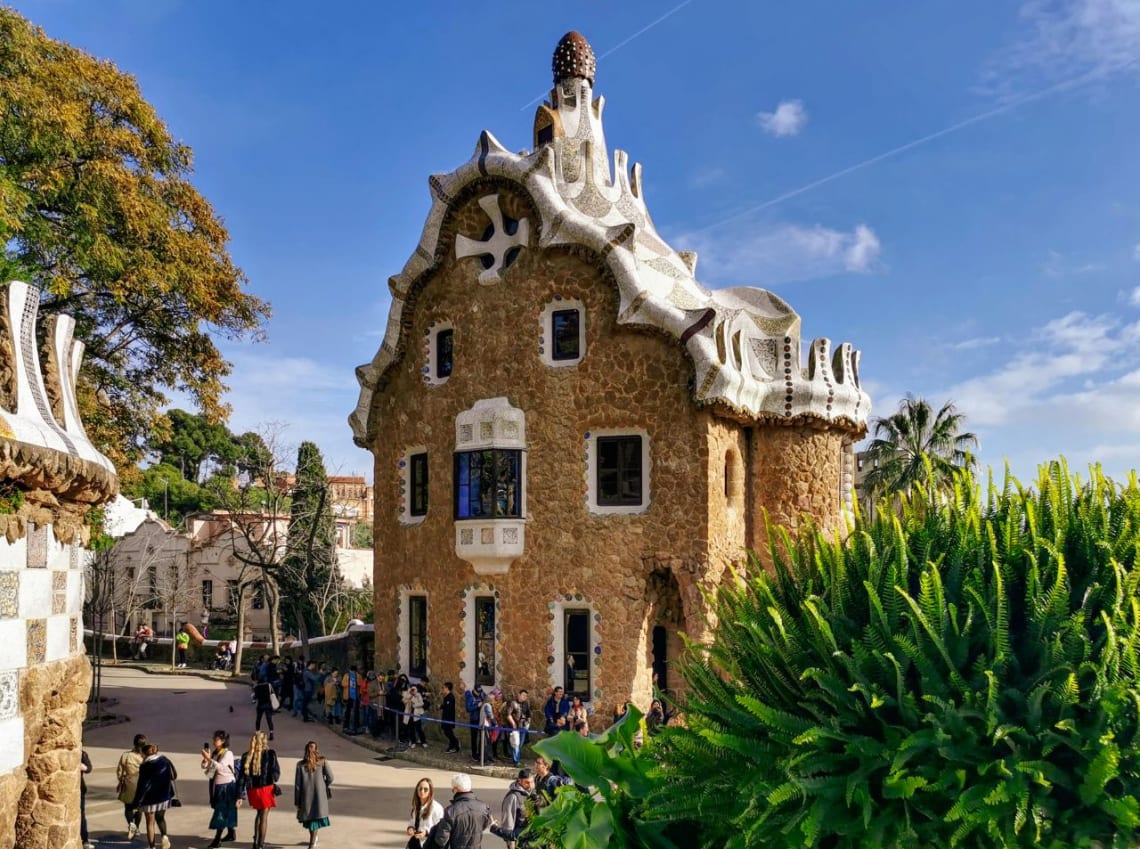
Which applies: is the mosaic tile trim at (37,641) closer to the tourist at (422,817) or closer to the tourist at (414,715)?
the tourist at (422,817)

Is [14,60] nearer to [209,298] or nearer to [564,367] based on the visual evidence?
[209,298]

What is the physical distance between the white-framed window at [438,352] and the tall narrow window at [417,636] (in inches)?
180

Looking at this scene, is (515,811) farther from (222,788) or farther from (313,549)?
(313,549)

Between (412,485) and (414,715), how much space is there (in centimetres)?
481

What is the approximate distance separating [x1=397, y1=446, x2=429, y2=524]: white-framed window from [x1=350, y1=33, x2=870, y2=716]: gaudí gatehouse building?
40 mm

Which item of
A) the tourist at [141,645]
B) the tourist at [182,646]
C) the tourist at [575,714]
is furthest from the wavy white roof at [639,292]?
the tourist at [141,645]

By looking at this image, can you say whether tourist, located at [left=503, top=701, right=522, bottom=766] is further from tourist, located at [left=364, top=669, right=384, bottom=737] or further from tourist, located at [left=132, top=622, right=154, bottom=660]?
tourist, located at [left=132, top=622, right=154, bottom=660]

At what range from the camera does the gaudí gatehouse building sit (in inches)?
691

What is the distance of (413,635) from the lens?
20.4m

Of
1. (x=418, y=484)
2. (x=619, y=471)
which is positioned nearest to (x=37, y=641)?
(x=619, y=471)

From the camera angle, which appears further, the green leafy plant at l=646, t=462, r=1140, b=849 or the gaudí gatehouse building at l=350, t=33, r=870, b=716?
the gaudí gatehouse building at l=350, t=33, r=870, b=716

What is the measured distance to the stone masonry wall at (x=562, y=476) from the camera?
57.4 feet

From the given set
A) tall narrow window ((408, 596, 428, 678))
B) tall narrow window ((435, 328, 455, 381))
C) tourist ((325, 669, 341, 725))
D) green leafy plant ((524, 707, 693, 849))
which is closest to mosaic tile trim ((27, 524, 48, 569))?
green leafy plant ((524, 707, 693, 849))

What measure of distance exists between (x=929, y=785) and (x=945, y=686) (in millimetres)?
533
